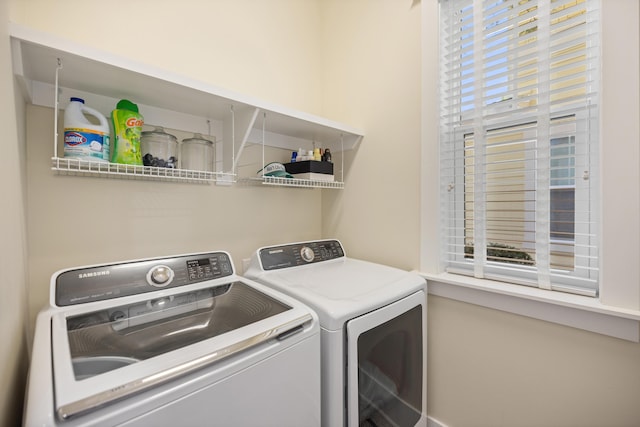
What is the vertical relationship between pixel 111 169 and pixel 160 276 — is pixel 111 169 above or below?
above

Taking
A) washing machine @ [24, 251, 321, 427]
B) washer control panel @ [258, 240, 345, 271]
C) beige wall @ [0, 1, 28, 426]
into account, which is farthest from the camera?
washer control panel @ [258, 240, 345, 271]

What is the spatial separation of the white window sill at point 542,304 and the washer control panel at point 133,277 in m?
1.16

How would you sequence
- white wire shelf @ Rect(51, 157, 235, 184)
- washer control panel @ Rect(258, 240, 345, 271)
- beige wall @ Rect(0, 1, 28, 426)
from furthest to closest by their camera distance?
washer control panel @ Rect(258, 240, 345, 271) < white wire shelf @ Rect(51, 157, 235, 184) < beige wall @ Rect(0, 1, 28, 426)

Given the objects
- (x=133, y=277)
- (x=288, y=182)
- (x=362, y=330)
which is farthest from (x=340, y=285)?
(x=133, y=277)

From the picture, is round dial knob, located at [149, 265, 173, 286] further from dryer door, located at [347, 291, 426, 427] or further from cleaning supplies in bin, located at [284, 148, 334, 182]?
cleaning supplies in bin, located at [284, 148, 334, 182]

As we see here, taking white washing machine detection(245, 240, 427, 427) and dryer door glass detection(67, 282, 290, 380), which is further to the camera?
white washing machine detection(245, 240, 427, 427)

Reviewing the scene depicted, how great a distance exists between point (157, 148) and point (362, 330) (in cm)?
121

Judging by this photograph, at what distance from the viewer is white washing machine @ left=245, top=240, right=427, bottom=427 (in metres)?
1.00

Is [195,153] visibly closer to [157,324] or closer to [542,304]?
[157,324]

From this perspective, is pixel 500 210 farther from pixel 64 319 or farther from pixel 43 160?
pixel 43 160

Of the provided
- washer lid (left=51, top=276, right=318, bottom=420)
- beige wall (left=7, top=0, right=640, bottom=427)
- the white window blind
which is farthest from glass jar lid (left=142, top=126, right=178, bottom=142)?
the white window blind

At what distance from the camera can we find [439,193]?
5.05 ft

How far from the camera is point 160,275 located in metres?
1.15

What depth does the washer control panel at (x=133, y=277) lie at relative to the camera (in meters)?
0.99
